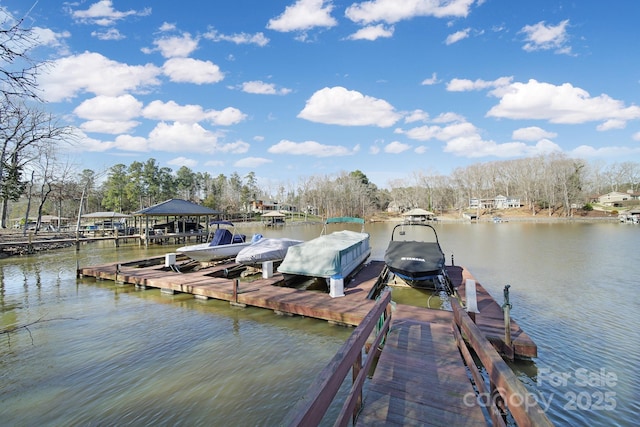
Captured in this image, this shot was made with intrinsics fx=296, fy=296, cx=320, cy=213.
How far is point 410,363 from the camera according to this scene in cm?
416

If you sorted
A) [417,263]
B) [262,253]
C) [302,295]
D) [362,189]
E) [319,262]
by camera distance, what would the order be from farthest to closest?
[362,189] → [262,253] → [417,263] → [319,262] → [302,295]

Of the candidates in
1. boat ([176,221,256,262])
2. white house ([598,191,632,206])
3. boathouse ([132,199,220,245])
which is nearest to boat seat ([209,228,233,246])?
boat ([176,221,256,262])

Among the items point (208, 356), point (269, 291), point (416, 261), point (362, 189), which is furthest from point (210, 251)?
point (362, 189)

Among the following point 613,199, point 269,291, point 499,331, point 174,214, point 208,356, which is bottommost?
point 208,356

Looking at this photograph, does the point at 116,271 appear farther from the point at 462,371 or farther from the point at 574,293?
the point at 574,293

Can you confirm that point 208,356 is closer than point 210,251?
Yes

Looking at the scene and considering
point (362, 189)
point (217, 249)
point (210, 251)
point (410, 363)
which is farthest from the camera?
point (362, 189)

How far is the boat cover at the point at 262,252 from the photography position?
40.0 ft

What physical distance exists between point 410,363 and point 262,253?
29.4 feet

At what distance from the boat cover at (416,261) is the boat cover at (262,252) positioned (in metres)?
4.76

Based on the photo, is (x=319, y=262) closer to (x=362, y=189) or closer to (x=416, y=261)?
(x=416, y=261)

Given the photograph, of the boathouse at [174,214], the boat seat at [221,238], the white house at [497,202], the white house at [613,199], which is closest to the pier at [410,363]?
the boat seat at [221,238]

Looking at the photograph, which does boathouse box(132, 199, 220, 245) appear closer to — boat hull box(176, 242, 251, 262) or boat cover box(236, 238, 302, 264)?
boat hull box(176, 242, 251, 262)

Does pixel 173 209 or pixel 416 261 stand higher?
pixel 173 209
